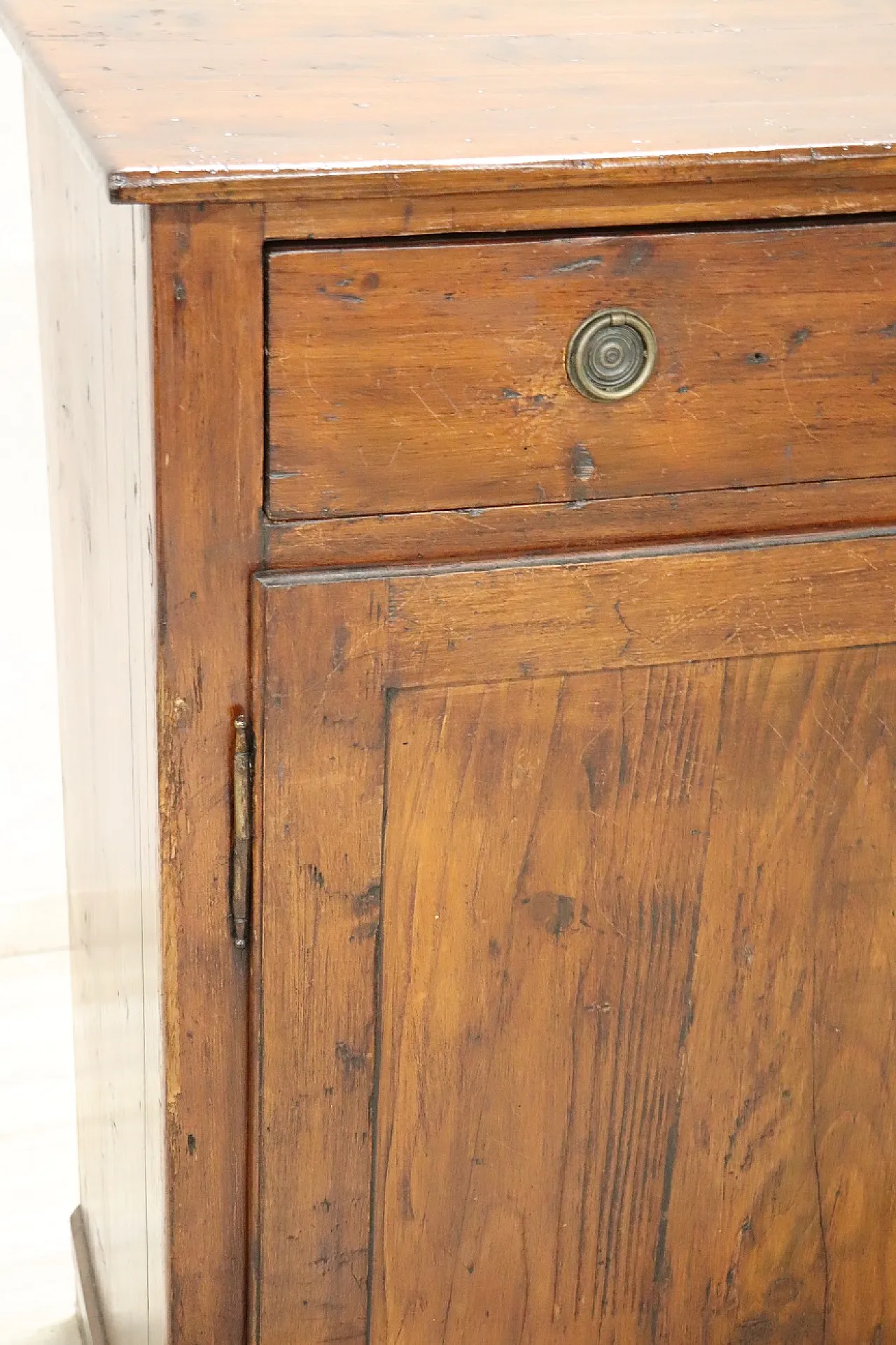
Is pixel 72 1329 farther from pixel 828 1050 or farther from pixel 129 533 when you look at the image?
pixel 129 533

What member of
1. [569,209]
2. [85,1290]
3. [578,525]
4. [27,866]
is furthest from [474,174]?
[27,866]

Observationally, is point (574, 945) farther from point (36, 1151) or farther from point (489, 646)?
point (36, 1151)

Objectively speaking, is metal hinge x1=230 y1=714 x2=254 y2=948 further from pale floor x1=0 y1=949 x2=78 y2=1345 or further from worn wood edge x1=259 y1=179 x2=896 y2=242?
pale floor x1=0 y1=949 x2=78 y2=1345

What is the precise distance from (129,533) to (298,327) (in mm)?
183

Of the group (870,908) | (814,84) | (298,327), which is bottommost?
(870,908)

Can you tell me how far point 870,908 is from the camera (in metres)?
1.17

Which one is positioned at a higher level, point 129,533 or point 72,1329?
point 129,533

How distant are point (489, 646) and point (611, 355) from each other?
172 millimetres

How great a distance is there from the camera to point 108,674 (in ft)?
3.88

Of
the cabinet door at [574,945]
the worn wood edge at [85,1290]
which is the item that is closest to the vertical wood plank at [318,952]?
the cabinet door at [574,945]

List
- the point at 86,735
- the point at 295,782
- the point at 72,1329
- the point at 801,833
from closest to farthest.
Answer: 1. the point at 295,782
2. the point at 801,833
3. the point at 86,735
4. the point at 72,1329

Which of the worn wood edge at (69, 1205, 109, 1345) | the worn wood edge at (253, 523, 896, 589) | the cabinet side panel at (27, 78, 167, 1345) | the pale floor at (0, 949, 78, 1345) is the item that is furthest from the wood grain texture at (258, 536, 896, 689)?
the pale floor at (0, 949, 78, 1345)

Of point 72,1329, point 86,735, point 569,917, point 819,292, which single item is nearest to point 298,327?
point 819,292

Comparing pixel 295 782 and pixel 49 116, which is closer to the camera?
pixel 295 782
